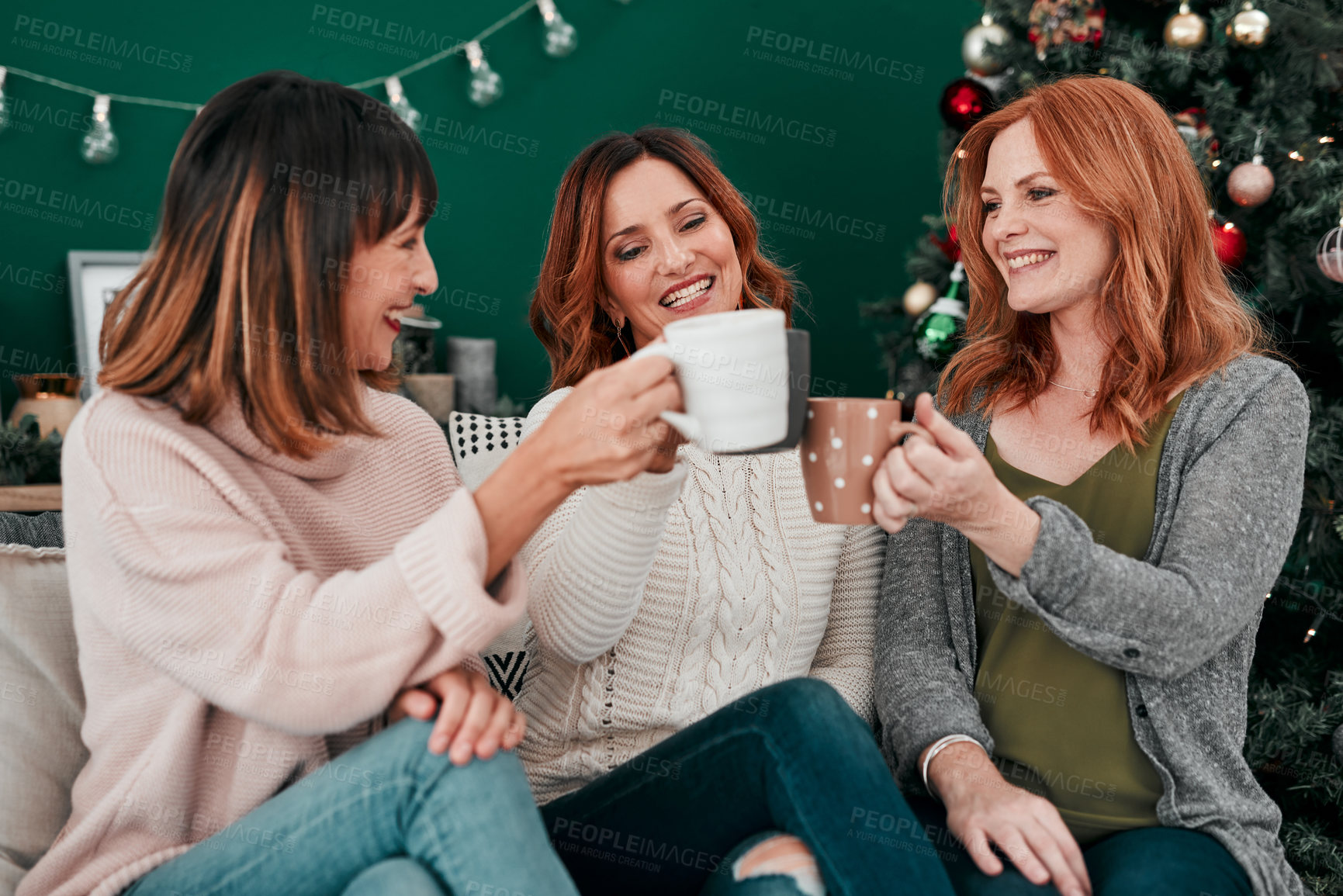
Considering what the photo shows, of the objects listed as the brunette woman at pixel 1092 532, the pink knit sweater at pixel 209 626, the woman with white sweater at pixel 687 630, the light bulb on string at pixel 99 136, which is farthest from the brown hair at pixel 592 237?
the light bulb on string at pixel 99 136

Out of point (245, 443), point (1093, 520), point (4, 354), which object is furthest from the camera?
point (4, 354)

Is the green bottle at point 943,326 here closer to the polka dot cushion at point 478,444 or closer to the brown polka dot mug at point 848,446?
the polka dot cushion at point 478,444

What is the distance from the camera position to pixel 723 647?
4.39ft

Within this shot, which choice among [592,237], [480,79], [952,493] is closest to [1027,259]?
[952,493]

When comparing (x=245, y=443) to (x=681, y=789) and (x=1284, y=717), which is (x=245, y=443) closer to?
(x=681, y=789)

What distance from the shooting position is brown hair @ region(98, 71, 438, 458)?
37.0 inches

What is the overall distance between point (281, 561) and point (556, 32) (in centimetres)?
223

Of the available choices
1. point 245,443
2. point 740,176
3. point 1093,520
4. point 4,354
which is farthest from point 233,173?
point 740,176

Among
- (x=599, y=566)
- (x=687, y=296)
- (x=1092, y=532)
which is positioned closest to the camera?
(x=599, y=566)

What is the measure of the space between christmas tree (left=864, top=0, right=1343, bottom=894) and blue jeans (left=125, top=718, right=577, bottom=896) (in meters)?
1.47

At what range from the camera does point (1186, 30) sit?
1.91 meters

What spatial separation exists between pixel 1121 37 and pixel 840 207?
1245 mm

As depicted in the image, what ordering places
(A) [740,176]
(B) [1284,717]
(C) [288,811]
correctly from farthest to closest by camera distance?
(A) [740,176] → (B) [1284,717] → (C) [288,811]

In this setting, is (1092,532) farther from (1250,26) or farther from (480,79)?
(480,79)
